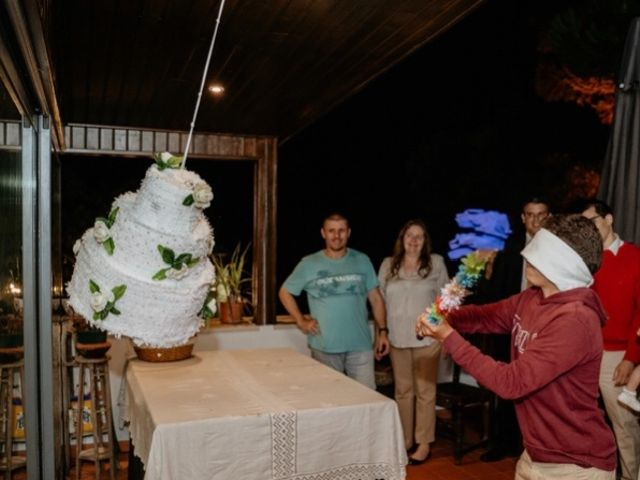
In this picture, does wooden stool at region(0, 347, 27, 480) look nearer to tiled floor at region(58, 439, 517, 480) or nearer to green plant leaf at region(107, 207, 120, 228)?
green plant leaf at region(107, 207, 120, 228)

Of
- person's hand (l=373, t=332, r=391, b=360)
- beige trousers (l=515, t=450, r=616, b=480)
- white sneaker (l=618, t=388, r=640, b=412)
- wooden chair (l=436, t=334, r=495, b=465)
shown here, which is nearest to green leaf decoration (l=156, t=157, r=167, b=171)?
beige trousers (l=515, t=450, r=616, b=480)

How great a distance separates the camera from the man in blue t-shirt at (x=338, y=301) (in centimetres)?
434

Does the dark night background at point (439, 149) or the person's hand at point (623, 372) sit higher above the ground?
the dark night background at point (439, 149)

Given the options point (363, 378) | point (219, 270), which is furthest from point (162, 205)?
point (219, 270)

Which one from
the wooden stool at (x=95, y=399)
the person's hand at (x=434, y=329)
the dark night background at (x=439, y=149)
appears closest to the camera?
the person's hand at (x=434, y=329)

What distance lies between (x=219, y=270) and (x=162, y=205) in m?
3.23

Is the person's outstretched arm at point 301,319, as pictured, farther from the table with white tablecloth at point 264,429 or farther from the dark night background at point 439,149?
the dark night background at point 439,149

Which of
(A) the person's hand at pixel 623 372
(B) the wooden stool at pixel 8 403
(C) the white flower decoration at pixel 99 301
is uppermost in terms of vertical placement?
(C) the white flower decoration at pixel 99 301

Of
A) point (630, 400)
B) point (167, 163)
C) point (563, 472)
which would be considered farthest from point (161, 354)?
point (630, 400)

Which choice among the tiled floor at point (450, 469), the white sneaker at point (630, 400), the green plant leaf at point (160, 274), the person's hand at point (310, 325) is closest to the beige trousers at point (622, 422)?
the white sneaker at point (630, 400)

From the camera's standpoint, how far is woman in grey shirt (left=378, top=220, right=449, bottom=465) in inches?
172

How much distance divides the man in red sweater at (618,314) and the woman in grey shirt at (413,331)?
4.08 feet

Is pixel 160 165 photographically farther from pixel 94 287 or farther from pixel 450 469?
pixel 450 469

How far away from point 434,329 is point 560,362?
0.42 m
